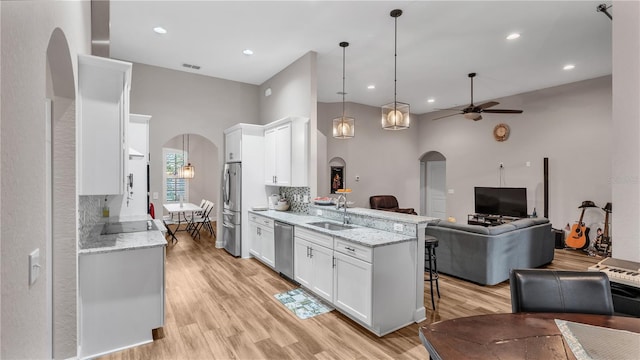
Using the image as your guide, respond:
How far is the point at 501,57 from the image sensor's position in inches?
198

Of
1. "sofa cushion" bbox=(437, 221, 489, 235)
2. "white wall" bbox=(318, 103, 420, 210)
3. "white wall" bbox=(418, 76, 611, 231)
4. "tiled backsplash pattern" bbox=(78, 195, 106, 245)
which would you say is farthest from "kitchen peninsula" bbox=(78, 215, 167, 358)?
"white wall" bbox=(418, 76, 611, 231)

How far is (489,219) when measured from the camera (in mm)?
7305

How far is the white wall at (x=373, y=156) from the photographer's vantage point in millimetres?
8109

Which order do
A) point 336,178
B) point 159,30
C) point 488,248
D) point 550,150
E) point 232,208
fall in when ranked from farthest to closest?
point 336,178 → point 550,150 → point 232,208 → point 159,30 → point 488,248

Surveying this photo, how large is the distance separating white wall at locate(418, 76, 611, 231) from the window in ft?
27.8

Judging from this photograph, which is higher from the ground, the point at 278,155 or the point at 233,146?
the point at 233,146

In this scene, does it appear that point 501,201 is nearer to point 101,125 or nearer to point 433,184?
point 433,184

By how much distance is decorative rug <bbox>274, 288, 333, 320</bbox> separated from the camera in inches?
129

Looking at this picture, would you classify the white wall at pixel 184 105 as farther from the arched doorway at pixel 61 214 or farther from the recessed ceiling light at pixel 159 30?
the arched doorway at pixel 61 214

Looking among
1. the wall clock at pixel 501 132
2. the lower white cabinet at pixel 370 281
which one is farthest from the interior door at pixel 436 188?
the lower white cabinet at pixel 370 281

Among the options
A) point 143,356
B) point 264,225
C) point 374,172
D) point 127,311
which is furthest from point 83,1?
point 374,172

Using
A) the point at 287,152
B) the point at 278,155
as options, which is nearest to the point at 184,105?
the point at 278,155

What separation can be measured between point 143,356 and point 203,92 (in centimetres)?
481

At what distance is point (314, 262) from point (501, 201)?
5796mm
